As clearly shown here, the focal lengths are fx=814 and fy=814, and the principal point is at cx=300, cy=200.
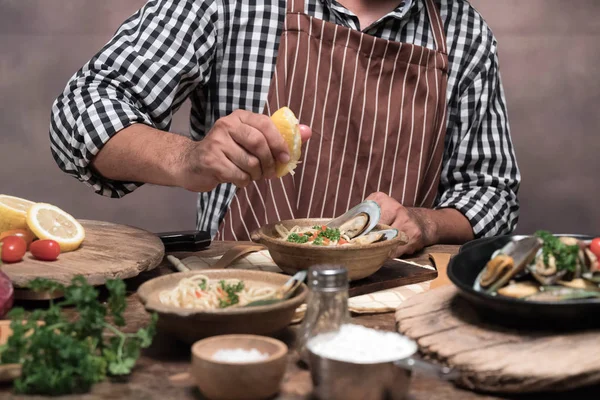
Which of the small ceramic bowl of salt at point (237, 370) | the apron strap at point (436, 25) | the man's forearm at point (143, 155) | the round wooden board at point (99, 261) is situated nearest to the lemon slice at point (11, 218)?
the round wooden board at point (99, 261)

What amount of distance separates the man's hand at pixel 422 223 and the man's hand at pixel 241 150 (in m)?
0.57

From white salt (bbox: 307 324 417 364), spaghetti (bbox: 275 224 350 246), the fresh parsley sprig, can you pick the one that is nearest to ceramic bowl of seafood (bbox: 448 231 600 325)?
white salt (bbox: 307 324 417 364)

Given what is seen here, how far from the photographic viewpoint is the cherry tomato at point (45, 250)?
1953 mm

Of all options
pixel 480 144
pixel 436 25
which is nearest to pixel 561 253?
pixel 480 144

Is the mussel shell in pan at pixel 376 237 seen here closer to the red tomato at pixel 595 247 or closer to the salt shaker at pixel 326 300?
the red tomato at pixel 595 247

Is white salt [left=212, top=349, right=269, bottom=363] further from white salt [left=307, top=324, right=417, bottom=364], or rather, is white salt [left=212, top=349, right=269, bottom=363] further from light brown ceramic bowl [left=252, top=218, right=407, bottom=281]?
light brown ceramic bowl [left=252, top=218, right=407, bottom=281]

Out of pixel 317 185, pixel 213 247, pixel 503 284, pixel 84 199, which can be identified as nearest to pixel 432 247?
pixel 317 185

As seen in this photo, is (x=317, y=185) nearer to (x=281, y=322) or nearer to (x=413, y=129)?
(x=413, y=129)

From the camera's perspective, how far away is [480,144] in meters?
3.19

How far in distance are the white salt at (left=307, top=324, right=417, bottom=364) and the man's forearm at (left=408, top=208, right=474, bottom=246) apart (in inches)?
46.9

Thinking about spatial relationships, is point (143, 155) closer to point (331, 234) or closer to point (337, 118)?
point (331, 234)

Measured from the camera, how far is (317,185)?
9.57ft

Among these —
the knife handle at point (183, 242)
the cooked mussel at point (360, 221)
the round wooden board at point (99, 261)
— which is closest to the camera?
the round wooden board at point (99, 261)

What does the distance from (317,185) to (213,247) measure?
0.57 m
